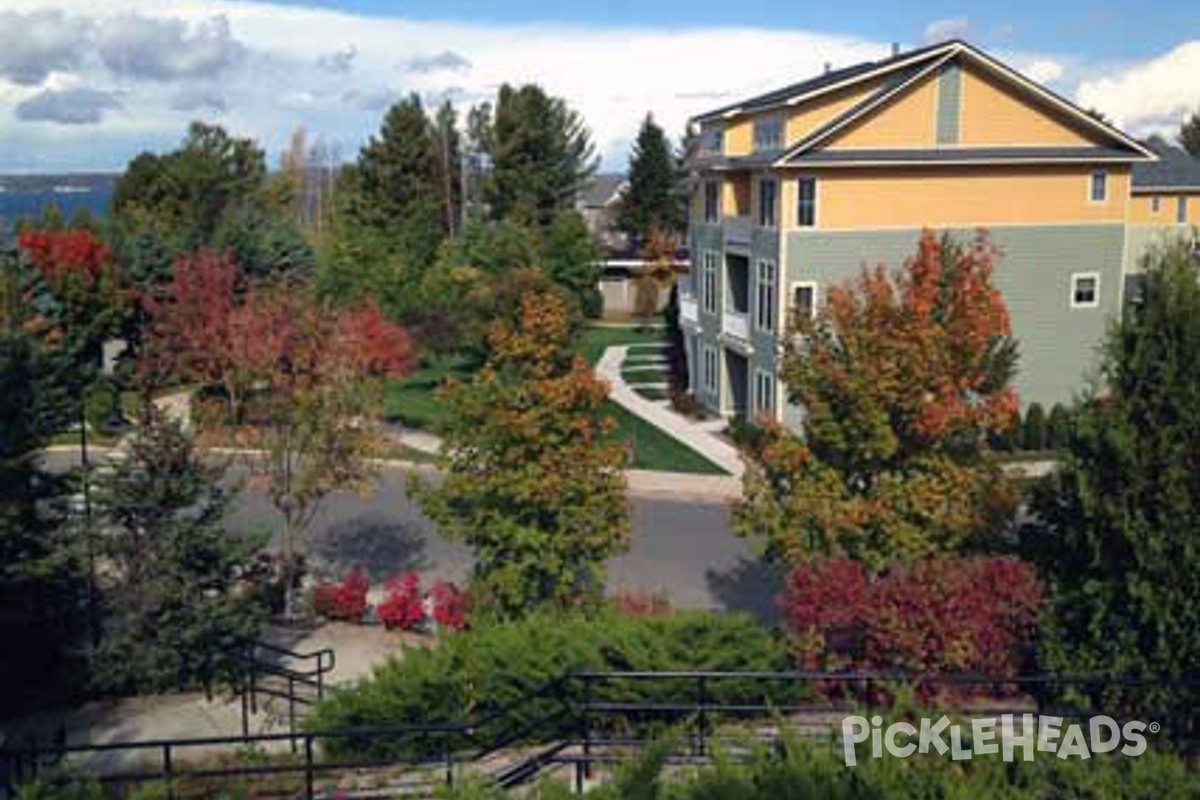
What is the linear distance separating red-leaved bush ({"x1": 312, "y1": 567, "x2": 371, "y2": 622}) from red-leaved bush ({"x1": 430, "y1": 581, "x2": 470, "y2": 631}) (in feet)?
5.85

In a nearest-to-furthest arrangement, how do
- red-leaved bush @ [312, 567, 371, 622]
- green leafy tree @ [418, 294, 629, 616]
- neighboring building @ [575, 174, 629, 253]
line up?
green leafy tree @ [418, 294, 629, 616] < red-leaved bush @ [312, 567, 371, 622] < neighboring building @ [575, 174, 629, 253]

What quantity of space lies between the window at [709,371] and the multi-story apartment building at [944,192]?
14.7 ft

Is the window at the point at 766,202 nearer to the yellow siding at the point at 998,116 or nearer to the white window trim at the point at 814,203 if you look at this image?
the white window trim at the point at 814,203

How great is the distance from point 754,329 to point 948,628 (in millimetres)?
23908

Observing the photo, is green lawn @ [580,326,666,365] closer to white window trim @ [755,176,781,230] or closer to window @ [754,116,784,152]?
window @ [754,116,784,152]

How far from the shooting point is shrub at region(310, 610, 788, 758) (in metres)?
13.9

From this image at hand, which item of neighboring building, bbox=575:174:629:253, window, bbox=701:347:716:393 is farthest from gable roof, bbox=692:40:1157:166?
neighboring building, bbox=575:174:629:253

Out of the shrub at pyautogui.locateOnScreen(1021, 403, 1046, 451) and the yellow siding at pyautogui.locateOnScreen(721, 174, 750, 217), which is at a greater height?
the yellow siding at pyautogui.locateOnScreen(721, 174, 750, 217)

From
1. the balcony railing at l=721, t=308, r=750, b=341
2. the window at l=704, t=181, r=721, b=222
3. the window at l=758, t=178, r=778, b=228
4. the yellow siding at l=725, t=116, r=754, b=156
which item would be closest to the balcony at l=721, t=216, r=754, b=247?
the window at l=758, t=178, r=778, b=228

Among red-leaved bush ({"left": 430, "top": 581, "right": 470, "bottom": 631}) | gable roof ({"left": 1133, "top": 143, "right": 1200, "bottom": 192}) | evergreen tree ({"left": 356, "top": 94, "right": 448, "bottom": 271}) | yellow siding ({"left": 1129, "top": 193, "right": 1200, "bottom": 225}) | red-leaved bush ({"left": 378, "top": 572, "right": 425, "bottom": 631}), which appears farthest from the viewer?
evergreen tree ({"left": 356, "top": 94, "right": 448, "bottom": 271})

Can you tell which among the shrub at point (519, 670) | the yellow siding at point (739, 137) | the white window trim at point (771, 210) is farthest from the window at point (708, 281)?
the shrub at point (519, 670)

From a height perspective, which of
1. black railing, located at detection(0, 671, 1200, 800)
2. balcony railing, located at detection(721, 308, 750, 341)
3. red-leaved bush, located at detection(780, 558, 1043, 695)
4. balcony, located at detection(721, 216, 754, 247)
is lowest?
black railing, located at detection(0, 671, 1200, 800)

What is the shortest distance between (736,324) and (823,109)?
7.41 meters

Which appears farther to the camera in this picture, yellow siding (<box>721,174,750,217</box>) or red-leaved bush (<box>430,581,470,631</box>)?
yellow siding (<box>721,174,750,217</box>)
